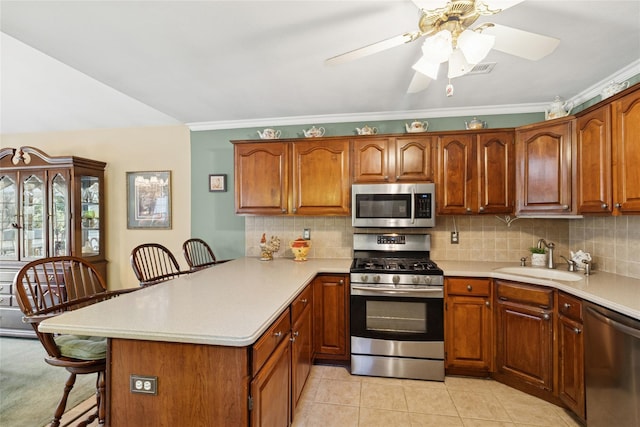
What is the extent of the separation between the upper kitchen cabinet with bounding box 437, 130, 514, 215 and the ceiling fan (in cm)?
128

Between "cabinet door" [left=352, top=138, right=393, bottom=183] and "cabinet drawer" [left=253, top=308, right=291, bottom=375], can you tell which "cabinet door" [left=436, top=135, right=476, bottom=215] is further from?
"cabinet drawer" [left=253, top=308, right=291, bottom=375]

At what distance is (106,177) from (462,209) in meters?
4.25

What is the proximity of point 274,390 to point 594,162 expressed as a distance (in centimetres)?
268

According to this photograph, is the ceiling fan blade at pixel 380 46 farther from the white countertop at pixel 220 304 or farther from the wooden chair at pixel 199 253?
the wooden chair at pixel 199 253

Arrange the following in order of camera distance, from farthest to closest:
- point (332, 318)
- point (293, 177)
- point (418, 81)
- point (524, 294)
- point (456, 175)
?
point (293, 177) → point (456, 175) → point (332, 318) → point (524, 294) → point (418, 81)

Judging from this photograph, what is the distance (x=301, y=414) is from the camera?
2121mm

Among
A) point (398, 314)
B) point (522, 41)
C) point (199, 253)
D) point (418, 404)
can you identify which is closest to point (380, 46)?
point (522, 41)

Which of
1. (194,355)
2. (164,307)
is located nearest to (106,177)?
(164,307)

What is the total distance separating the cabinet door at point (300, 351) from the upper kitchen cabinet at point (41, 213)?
2956 mm

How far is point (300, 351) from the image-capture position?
6.79 ft

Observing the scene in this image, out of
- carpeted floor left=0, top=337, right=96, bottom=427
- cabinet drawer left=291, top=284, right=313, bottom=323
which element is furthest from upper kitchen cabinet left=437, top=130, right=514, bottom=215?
carpeted floor left=0, top=337, right=96, bottom=427

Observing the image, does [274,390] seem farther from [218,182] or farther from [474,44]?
[218,182]

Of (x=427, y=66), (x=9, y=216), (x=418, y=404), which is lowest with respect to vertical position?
(x=418, y=404)

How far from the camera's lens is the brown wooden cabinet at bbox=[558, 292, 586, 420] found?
195 cm
